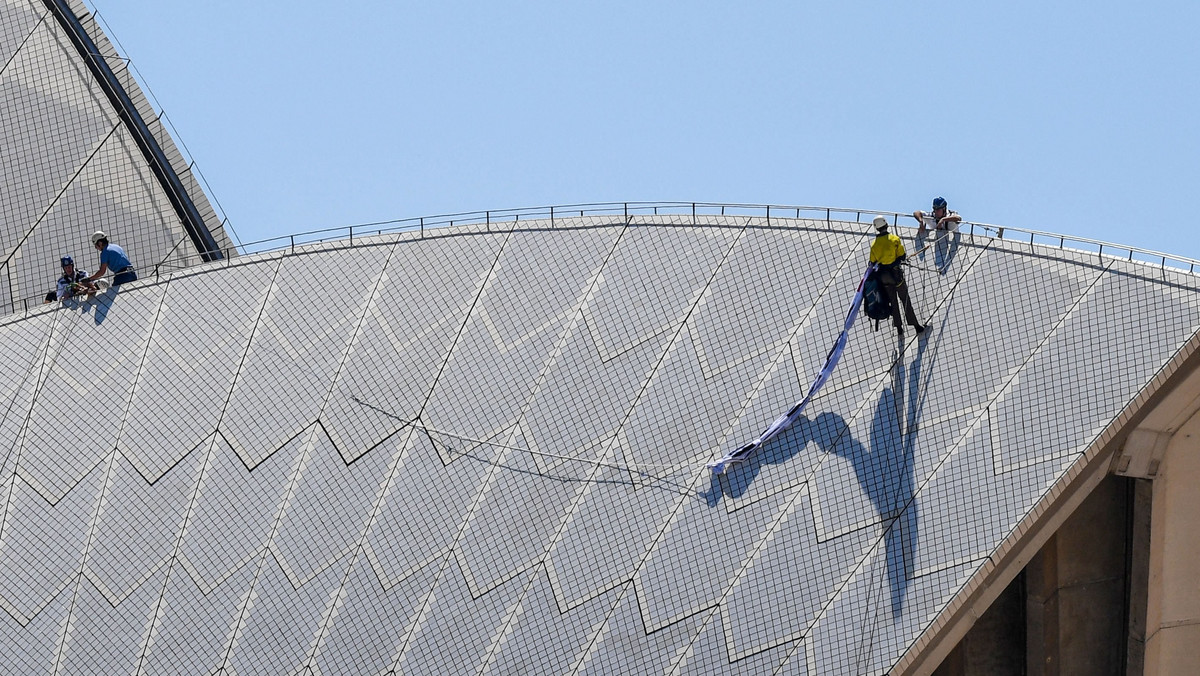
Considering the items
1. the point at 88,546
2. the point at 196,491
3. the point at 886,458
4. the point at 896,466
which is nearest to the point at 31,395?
the point at 88,546

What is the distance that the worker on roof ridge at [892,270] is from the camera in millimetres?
27469

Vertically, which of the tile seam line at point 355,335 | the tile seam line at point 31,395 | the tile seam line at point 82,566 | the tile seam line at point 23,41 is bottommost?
the tile seam line at point 82,566

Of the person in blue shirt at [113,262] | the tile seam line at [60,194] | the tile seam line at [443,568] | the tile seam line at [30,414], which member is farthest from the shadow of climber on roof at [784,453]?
the tile seam line at [60,194]

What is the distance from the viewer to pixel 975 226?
2969 cm

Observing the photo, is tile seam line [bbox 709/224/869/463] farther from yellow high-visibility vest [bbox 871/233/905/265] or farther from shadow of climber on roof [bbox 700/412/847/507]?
yellow high-visibility vest [bbox 871/233/905/265]

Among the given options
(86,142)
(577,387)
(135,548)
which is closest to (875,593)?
(577,387)

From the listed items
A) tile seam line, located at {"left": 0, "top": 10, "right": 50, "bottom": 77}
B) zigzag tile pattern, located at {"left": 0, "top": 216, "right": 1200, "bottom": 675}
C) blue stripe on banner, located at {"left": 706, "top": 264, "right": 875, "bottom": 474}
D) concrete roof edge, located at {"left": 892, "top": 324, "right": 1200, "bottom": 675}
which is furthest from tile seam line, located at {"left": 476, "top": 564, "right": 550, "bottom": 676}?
tile seam line, located at {"left": 0, "top": 10, "right": 50, "bottom": 77}

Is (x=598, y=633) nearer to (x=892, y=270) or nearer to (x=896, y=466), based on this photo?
(x=896, y=466)

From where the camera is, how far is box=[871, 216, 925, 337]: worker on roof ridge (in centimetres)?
2747

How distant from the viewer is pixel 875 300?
28.9m

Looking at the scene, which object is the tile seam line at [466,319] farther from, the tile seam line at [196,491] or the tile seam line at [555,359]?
the tile seam line at [196,491]

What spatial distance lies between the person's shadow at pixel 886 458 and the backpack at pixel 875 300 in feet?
3.25

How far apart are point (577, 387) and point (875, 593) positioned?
23.1ft

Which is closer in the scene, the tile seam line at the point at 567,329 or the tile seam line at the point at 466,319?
the tile seam line at the point at 567,329
